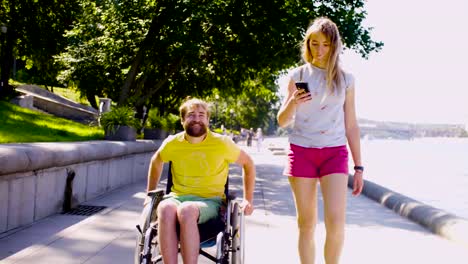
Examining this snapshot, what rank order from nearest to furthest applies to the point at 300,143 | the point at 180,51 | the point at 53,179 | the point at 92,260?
the point at 300,143
the point at 92,260
the point at 53,179
the point at 180,51

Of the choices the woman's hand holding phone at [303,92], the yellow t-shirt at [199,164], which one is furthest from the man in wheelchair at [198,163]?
the woman's hand holding phone at [303,92]

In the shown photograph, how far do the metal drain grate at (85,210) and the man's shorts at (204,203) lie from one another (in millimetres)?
3678

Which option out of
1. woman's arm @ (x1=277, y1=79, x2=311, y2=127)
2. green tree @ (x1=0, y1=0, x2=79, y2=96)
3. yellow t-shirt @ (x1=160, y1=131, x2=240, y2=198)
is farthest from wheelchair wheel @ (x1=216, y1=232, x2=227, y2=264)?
green tree @ (x1=0, y1=0, x2=79, y2=96)

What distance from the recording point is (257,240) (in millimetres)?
5750

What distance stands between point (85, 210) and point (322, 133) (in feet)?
15.2

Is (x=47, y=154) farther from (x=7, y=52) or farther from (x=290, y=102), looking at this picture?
(x=7, y=52)

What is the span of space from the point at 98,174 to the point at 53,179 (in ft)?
7.02

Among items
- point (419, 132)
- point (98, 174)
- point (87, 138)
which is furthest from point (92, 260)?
point (419, 132)

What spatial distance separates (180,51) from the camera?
13.8 m

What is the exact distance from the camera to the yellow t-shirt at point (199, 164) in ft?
12.4

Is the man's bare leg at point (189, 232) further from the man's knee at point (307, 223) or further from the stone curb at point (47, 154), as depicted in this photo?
the stone curb at point (47, 154)

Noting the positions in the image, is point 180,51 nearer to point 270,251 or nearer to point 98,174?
point 98,174

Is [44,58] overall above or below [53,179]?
above

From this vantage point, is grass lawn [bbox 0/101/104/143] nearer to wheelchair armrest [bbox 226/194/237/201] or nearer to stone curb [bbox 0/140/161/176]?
stone curb [bbox 0/140/161/176]
